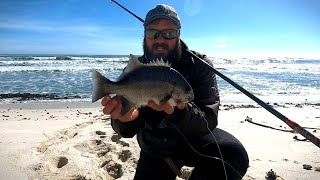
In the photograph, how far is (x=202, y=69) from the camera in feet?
12.7

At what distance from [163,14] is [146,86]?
1213 millimetres

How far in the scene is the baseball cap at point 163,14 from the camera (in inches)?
149

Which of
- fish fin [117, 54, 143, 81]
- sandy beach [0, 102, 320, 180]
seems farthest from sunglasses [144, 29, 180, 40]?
sandy beach [0, 102, 320, 180]

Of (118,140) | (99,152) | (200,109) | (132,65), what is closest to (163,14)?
(132,65)

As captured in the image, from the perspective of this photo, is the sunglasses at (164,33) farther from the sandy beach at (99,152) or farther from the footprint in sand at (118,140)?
the footprint in sand at (118,140)

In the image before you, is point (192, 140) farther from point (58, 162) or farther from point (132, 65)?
point (58, 162)

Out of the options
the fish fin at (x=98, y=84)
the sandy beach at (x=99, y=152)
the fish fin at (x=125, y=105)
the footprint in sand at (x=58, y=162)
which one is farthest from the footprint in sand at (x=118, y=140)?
the fish fin at (x=98, y=84)

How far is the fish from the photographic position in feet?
9.40

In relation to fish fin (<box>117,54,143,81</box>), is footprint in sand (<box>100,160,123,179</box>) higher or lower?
lower

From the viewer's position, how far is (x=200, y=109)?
3584 mm

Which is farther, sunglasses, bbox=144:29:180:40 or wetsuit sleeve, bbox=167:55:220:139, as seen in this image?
sunglasses, bbox=144:29:180:40

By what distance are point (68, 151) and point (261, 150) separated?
10.6 ft

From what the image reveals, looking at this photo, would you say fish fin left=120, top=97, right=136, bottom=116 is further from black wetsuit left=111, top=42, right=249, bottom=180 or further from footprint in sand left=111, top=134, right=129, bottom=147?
footprint in sand left=111, top=134, right=129, bottom=147

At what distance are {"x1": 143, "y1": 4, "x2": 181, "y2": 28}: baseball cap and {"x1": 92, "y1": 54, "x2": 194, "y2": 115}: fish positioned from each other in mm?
983
